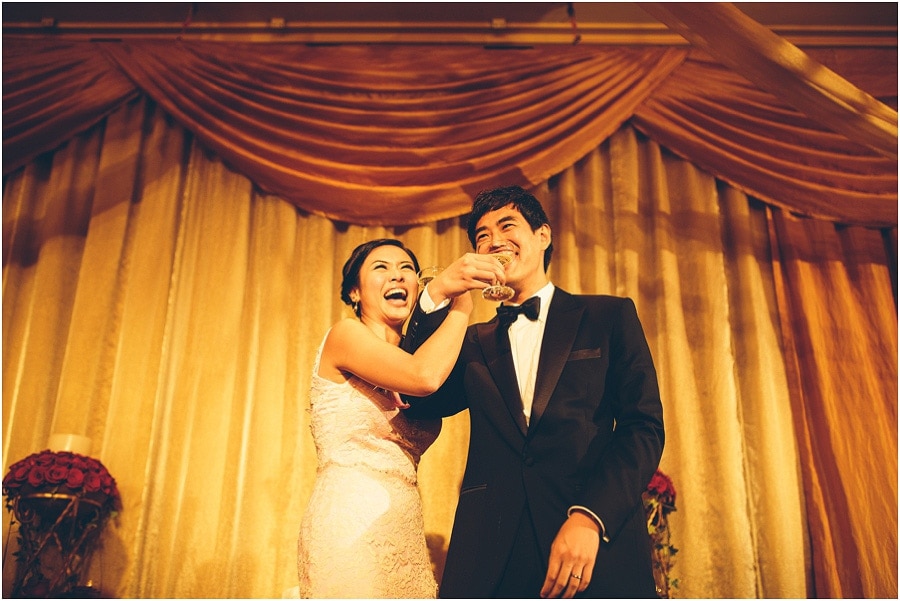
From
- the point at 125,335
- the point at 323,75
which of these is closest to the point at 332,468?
the point at 125,335

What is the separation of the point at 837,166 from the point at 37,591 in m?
4.28

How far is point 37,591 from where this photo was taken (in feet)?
10.2

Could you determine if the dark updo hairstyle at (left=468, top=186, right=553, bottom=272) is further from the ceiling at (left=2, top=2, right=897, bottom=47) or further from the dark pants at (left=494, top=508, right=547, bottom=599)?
the ceiling at (left=2, top=2, right=897, bottom=47)

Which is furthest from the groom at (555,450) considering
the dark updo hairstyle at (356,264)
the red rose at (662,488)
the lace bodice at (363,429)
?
the red rose at (662,488)

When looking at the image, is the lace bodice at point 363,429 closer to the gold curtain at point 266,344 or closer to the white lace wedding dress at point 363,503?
the white lace wedding dress at point 363,503

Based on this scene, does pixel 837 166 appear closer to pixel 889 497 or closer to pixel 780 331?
pixel 780 331

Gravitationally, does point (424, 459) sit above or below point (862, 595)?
above

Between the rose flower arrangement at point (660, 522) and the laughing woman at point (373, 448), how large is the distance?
1304 millimetres

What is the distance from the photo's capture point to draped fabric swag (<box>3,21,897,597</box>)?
3.66m

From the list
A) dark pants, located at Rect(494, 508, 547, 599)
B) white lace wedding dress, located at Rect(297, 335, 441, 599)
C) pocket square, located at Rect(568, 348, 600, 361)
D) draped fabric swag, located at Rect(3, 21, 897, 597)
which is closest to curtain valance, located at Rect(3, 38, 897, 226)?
draped fabric swag, located at Rect(3, 21, 897, 597)

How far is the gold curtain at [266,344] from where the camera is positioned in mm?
3615

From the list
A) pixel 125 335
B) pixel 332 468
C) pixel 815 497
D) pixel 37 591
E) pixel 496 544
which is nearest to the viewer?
pixel 496 544

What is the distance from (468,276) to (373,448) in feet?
2.11

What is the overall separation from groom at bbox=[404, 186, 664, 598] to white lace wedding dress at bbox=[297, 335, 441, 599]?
0.94 ft
